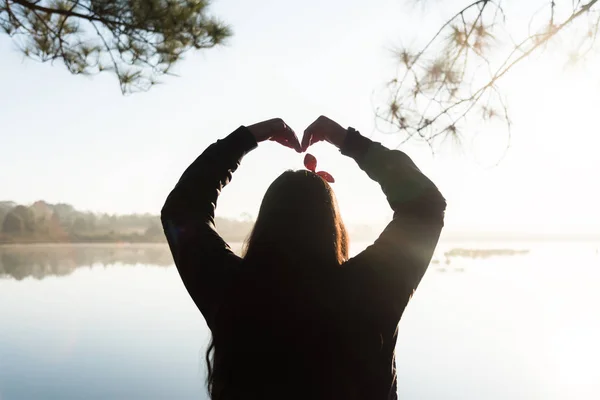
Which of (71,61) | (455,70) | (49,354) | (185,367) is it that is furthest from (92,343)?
(455,70)

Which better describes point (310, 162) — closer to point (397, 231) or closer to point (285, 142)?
point (285, 142)

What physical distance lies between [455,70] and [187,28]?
183 cm

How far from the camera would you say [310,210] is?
0.85m

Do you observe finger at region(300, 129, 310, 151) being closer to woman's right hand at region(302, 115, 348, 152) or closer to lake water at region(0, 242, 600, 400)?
woman's right hand at region(302, 115, 348, 152)

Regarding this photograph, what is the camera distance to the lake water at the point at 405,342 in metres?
4.41

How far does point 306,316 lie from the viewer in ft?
2.58

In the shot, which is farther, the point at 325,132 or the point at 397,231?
the point at 325,132

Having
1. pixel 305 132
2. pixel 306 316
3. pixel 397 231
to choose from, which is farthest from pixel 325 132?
pixel 306 316

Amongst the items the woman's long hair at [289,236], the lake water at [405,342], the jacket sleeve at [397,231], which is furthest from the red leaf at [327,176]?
the lake water at [405,342]

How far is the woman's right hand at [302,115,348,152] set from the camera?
1083mm

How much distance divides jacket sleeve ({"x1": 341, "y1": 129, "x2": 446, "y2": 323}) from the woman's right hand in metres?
0.02

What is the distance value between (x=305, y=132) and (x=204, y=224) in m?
0.29

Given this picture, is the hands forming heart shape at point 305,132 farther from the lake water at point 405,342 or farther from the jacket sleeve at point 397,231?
the lake water at point 405,342

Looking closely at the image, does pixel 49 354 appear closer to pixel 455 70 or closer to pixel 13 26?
pixel 13 26
